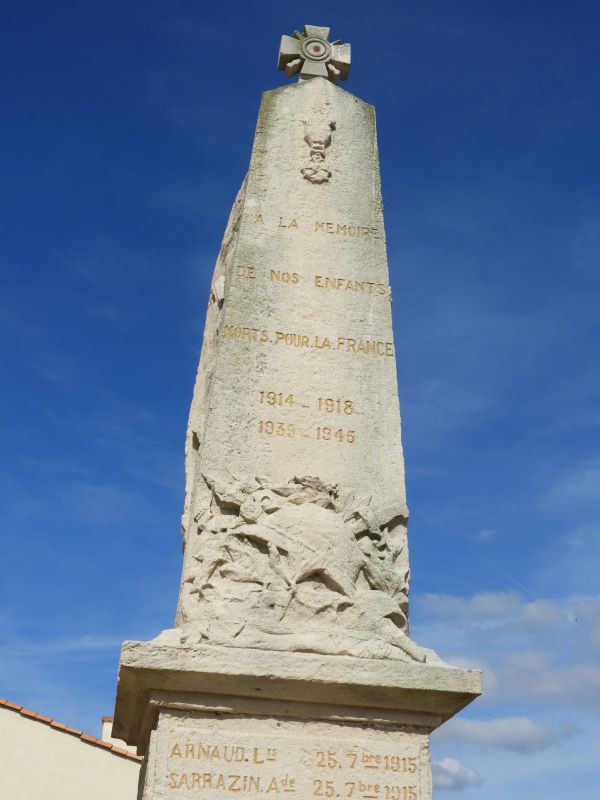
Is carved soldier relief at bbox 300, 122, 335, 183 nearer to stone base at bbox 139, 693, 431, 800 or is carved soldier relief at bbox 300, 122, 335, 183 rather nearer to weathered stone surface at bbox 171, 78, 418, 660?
weathered stone surface at bbox 171, 78, 418, 660

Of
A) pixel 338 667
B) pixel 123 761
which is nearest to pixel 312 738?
pixel 338 667

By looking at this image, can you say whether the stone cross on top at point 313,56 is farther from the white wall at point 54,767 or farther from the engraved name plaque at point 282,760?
the white wall at point 54,767

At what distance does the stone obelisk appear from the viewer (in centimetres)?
525

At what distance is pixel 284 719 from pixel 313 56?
5351 mm

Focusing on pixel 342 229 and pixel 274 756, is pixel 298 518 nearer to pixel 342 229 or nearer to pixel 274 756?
pixel 274 756

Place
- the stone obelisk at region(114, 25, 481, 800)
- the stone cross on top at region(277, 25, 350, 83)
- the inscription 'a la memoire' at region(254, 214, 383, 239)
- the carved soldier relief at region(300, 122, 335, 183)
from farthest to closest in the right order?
the stone cross on top at region(277, 25, 350, 83), the carved soldier relief at region(300, 122, 335, 183), the inscription 'a la memoire' at region(254, 214, 383, 239), the stone obelisk at region(114, 25, 481, 800)

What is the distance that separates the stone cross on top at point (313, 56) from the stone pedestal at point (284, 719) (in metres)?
4.92

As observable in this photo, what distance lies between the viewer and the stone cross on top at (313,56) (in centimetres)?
795

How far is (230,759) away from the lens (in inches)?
204

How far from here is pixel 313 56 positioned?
26.2 ft

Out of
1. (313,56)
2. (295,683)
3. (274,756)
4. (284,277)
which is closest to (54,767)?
(284,277)

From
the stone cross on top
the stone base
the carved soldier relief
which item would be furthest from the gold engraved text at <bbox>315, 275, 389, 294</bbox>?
the stone base

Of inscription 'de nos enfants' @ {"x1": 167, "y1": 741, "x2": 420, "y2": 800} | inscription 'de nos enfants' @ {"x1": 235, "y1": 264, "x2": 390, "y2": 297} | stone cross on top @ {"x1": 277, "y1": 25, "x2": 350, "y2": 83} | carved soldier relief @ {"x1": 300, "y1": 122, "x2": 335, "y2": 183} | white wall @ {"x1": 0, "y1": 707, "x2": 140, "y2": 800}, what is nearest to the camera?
inscription 'de nos enfants' @ {"x1": 167, "y1": 741, "x2": 420, "y2": 800}

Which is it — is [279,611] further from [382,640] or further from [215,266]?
[215,266]
